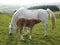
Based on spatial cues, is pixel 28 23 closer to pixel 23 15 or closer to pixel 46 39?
pixel 23 15

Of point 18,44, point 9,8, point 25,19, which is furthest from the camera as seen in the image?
point 9,8

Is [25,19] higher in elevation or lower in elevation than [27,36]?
higher

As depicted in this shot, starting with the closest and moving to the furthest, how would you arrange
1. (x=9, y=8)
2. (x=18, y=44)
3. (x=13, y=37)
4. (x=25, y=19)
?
(x=18, y=44) → (x=25, y=19) → (x=13, y=37) → (x=9, y=8)

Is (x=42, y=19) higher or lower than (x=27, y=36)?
higher

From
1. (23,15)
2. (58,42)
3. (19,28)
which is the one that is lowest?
(58,42)

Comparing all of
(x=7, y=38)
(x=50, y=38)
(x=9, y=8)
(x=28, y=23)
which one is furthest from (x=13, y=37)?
(x=9, y=8)

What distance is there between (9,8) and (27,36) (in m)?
13.0

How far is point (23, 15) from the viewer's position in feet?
34.1

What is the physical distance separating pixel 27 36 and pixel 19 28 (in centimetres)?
88

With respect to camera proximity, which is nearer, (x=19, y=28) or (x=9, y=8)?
(x=19, y=28)

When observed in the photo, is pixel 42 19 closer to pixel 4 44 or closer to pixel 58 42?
pixel 58 42

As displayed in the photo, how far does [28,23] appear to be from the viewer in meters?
10.4

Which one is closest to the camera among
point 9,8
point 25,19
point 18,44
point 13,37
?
→ point 18,44

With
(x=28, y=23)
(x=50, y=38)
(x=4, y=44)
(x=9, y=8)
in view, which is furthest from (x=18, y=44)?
(x=9, y=8)
